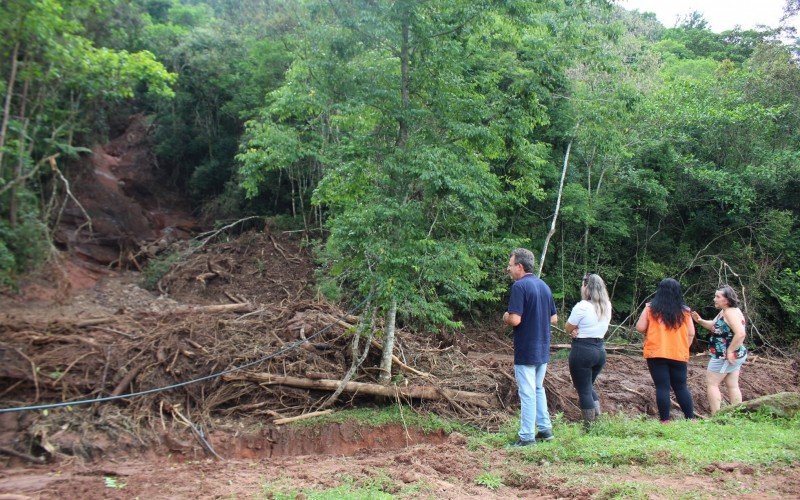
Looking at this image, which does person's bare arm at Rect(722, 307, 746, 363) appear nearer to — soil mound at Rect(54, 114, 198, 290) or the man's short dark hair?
the man's short dark hair

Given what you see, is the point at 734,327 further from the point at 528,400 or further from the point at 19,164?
the point at 19,164

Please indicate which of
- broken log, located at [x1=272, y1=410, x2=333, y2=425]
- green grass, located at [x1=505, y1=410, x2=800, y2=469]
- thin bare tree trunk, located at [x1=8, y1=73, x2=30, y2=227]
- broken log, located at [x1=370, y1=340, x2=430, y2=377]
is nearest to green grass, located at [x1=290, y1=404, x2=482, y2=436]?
Result: broken log, located at [x1=272, y1=410, x2=333, y2=425]

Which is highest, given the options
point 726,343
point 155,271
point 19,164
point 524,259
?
point 19,164

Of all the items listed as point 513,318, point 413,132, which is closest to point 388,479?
point 513,318

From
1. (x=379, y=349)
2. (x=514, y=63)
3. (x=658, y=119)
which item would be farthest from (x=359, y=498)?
(x=658, y=119)

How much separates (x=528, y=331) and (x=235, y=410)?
4413 mm

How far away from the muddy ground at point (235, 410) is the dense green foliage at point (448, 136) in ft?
4.32

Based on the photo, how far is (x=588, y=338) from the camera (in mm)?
6309

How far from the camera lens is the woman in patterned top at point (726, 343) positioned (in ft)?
22.3

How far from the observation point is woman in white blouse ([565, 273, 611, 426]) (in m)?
6.26

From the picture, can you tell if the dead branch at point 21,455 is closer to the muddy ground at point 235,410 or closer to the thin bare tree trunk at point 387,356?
the muddy ground at point 235,410

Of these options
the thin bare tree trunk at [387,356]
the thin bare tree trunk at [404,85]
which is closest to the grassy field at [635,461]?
the thin bare tree trunk at [387,356]

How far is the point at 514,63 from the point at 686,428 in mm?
6233

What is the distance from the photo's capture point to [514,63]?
9.73m
